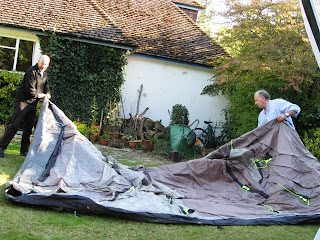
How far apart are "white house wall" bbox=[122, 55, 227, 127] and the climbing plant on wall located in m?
0.83

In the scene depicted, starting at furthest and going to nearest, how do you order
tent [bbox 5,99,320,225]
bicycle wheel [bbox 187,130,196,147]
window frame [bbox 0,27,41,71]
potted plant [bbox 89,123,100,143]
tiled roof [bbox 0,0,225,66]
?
1. tiled roof [bbox 0,0,225,66]
2. window frame [bbox 0,27,41,71]
3. potted plant [bbox 89,123,100,143]
4. bicycle wheel [bbox 187,130,196,147]
5. tent [bbox 5,99,320,225]

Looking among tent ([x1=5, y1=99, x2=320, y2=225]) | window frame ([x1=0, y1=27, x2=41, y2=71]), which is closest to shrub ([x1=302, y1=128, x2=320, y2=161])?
tent ([x1=5, y1=99, x2=320, y2=225])

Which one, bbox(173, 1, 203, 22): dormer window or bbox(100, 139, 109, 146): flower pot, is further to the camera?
bbox(173, 1, 203, 22): dormer window

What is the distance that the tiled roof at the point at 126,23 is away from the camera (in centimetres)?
1362

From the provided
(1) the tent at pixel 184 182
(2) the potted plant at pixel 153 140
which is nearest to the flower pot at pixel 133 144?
(2) the potted plant at pixel 153 140

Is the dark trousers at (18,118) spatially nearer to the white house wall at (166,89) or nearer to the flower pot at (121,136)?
the flower pot at (121,136)

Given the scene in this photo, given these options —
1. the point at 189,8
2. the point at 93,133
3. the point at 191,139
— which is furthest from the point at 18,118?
the point at 189,8

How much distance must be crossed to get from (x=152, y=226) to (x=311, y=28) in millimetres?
2998

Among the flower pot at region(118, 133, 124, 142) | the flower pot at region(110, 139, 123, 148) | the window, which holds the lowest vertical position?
the flower pot at region(110, 139, 123, 148)

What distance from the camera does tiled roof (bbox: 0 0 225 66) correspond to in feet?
44.7

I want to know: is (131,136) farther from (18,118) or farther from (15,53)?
(18,118)

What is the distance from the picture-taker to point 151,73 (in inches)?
616

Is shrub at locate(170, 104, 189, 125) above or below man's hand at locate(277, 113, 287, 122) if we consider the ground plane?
below

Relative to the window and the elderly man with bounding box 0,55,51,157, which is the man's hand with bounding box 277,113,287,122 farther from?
the window
